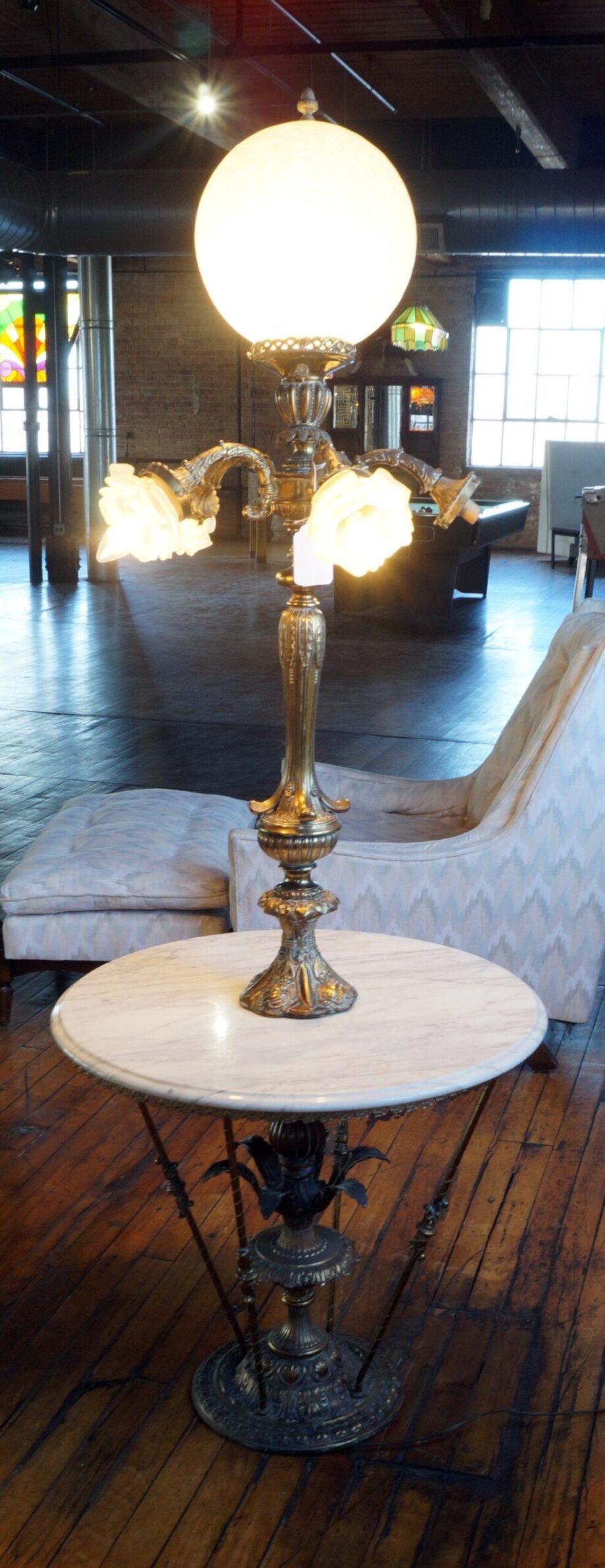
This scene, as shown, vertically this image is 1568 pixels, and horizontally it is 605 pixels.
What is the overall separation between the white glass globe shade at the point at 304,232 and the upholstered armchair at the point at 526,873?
1.34 metres

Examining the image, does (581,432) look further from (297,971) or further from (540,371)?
(297,971)

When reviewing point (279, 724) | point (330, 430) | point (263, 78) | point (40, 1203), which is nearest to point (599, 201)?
point (263, 78)

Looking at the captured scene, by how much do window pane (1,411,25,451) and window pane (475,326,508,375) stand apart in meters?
5.95

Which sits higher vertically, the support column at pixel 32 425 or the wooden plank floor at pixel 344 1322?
the support column at pixel 32 425

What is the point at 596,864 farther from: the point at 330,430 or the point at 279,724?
the point at 330,430

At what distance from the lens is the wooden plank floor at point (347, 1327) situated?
5.75 feet

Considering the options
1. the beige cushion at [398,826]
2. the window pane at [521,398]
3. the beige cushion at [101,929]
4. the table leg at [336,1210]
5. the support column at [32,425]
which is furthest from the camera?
the window pane at [521,398]

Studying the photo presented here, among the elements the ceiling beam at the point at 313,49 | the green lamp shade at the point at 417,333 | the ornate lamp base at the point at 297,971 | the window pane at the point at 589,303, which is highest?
the ceiling beam at the point at 313,49

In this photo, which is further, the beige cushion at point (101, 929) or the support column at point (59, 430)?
the support column at point (59, 430)

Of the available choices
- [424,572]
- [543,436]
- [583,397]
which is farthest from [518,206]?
[543,436]

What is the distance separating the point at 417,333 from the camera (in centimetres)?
1189

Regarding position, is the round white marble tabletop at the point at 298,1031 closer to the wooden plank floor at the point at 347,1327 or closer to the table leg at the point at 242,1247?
the table leg at the point at 242,1247

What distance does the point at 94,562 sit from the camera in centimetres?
1245

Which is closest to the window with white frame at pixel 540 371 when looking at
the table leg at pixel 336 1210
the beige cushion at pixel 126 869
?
the beige cushion at pixel 126 869
